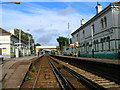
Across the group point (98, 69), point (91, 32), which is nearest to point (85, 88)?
point (98, 69)

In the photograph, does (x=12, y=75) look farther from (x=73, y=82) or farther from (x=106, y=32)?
(x=106, y=32)

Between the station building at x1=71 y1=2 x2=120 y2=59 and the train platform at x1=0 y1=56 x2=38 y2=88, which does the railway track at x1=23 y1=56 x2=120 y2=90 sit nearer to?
the train platform at x1=0 y1=56 x2=38 y2=88

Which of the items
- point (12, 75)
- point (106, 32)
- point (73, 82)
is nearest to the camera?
point (73, 82)

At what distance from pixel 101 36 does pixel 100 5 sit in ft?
31.5

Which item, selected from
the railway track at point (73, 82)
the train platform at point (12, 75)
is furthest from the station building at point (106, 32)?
the train platform at point (12, 75)

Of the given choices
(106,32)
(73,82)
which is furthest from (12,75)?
(106,32)

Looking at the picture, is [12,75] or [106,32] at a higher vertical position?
[106,32]

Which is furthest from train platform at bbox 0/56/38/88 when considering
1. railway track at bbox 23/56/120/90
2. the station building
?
the station building

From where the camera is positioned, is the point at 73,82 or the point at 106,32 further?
the point at 106,32

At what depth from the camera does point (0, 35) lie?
42625mm

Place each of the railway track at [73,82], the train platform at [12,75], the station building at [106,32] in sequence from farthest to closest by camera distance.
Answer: the station building at [106,32]
the train platform at [12,75]
the railway track at [73,82]

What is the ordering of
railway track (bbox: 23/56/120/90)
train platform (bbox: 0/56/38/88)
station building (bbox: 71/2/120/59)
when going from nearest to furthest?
railway track (bbox: 23/56/120/90)
train platform (bbox: 0/56/38/88)
station building (bbox: 71/2/120/59)

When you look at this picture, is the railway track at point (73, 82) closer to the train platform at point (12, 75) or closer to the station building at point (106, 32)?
the train platform at point (12, 75)

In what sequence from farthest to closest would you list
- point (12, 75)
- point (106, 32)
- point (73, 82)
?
point (106, 32), point (12, 75), point (73, 82)
